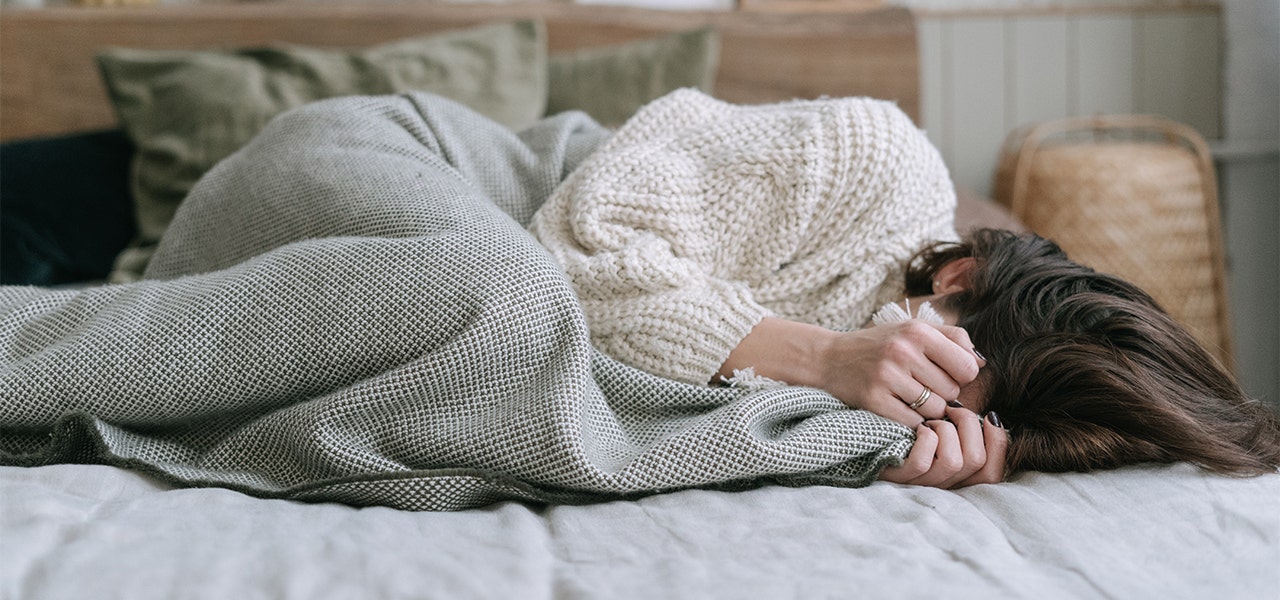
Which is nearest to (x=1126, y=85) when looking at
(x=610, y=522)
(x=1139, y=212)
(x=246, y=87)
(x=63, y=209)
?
(x=1139, y=212)

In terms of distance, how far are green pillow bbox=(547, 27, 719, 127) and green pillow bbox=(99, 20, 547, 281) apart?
5cm

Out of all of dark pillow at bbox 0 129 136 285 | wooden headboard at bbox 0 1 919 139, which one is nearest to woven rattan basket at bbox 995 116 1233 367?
wooden headboard at bbox 0 1 919 139

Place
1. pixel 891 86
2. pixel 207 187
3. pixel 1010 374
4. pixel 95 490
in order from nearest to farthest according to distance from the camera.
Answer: pixel 95 490 < pixel 1010 374 < pixel 207 187 < pixel 891 86

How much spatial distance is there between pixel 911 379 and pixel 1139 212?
1.34 m

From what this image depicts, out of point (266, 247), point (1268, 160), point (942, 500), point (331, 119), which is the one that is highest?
point (331, 119)

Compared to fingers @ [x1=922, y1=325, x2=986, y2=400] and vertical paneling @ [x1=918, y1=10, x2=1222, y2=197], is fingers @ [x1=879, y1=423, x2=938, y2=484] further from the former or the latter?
vertical paneling @ [x1=918, y1=10, x2=1222, y2=197]

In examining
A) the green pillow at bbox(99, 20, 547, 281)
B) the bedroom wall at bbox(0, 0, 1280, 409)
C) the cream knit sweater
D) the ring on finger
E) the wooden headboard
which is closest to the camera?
the ring on finger

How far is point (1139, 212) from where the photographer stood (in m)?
1.92

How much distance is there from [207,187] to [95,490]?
526 millimetres

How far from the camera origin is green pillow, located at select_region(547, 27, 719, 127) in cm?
162

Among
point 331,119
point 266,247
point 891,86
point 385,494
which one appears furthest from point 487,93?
point 385,494

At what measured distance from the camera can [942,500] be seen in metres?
0.72

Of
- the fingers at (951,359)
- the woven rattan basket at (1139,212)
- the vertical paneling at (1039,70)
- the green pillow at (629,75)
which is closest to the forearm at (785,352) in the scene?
the fingers at (951,359)

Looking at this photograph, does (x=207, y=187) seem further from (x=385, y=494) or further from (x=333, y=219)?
(x=385, y=494)
